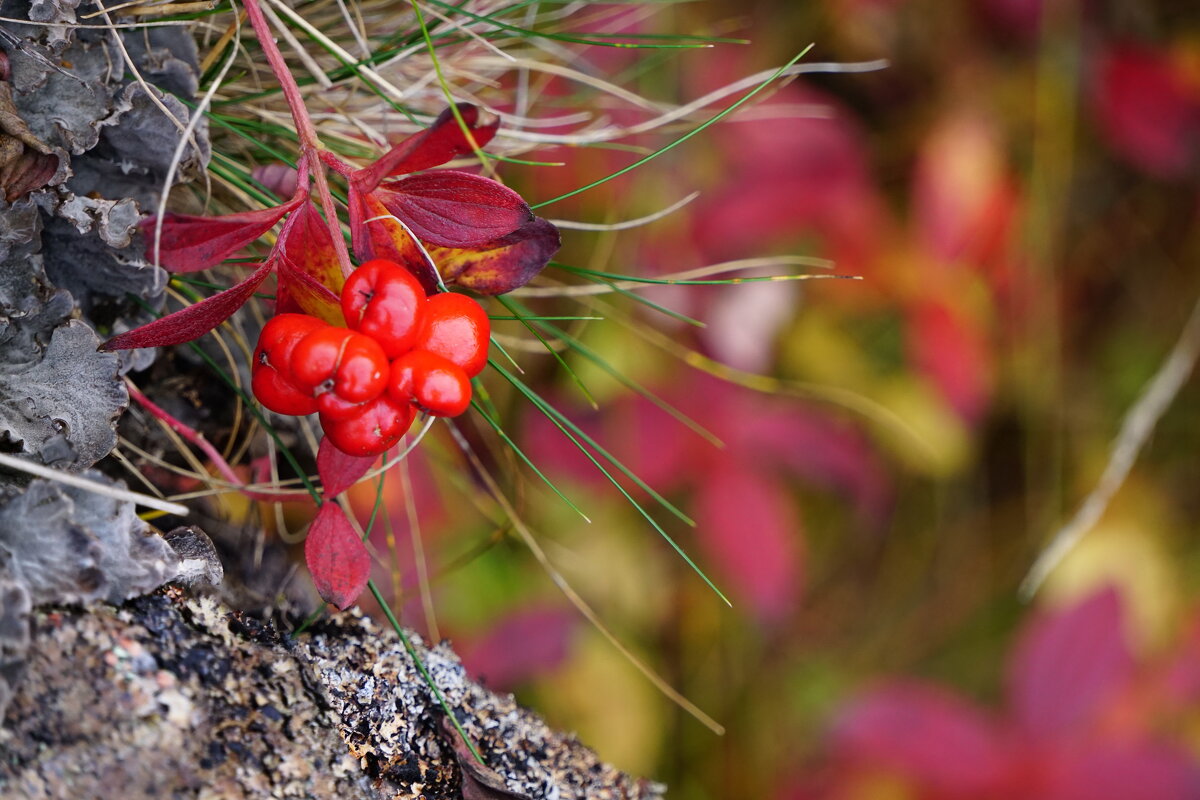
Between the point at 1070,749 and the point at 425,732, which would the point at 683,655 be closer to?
the point at 1070,749

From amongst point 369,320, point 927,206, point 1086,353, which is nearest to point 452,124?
point 369,320

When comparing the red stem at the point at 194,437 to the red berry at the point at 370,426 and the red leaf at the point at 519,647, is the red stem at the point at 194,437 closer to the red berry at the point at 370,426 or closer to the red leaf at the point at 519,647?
the red berry at the point at 370,426

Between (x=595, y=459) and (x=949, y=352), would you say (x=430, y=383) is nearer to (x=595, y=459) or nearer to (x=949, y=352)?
(x=595, y=459)

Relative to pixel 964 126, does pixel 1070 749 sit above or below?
below

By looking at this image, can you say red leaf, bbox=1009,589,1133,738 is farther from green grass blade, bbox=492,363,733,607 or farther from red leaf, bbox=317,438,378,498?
red leaf, bbox=317,438,378,498

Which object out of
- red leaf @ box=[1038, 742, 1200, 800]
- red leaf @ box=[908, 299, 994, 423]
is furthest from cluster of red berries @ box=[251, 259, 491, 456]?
red leaf @ box=[1038, 742, 1200, 800]
